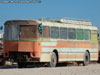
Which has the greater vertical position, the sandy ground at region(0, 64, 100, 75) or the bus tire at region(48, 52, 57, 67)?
the bus tire at region(48, 52, 57, 67)

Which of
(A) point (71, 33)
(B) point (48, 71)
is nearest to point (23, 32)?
(A) point (71, 33)

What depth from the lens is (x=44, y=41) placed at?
88.0ft

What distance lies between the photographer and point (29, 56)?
26.4 meters

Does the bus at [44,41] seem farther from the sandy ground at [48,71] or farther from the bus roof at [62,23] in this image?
the sandy ground at [48,71]

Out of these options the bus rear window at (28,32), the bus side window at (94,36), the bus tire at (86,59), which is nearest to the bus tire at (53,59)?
the bus rear window at (28,32)

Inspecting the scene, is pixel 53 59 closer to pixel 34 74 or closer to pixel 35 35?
pixel 35 35

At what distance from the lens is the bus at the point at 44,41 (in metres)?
26.2

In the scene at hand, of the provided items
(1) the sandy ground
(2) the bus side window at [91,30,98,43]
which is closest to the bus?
(2) the bus side window at [91,30,98,43]

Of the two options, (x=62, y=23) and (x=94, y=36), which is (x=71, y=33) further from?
(x=94, y=36)

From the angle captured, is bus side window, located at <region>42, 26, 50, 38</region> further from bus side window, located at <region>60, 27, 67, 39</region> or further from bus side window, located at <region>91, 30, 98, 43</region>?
bus side window, located at <region>91, 30, 98, 43</region>

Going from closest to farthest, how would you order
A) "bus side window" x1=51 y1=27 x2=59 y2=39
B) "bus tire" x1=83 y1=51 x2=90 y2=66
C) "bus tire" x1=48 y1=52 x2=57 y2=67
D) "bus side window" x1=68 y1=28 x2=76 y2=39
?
"bus side window" x1=51 y1=27 x2=59 y2=39 → "bus tire" x1=48 y1=52 x2=57 y2=67 → "bus side window" x1=68 y1=28 x2=76 y2=39 → "bus tire" x1=83 y1=51 x2=90 y2=66

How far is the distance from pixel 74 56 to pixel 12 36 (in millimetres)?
5711

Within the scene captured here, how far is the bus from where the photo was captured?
26.2 m

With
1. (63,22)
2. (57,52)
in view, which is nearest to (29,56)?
(57,52)
